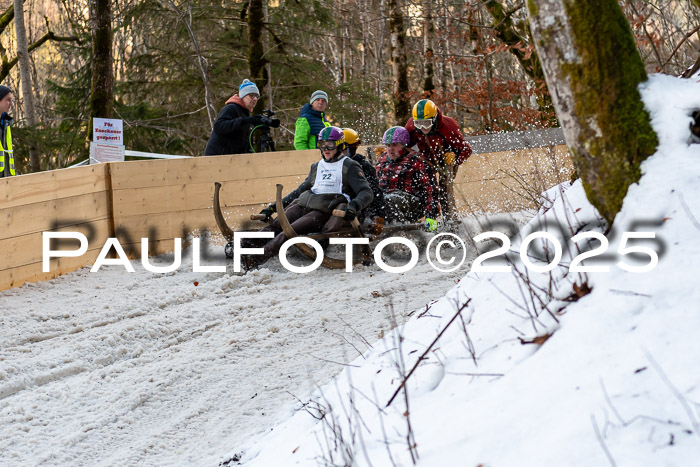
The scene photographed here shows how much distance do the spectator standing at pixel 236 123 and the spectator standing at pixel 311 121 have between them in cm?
74

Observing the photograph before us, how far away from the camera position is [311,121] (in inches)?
392

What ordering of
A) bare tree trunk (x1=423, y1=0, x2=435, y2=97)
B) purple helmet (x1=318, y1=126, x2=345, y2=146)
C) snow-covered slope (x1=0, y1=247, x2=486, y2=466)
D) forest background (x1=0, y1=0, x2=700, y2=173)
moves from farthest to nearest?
bare tree trunk (x1=423, y1=0, x2=435, y2=97) → forest background (x1=0, y1=0, x2=700, y2=173) → purple helmet (x1=318, y1=126, x2=345, y2=146) → snow-covered slope (x1=0, y1=247, x2=486, y2=466)

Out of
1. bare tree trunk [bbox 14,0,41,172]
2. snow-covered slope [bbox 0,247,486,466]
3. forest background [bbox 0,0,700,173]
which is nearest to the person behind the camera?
snow-covered slope [bbox 0,247,486,466]

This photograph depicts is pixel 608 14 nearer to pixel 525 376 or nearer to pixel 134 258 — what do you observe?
pixel 525 376

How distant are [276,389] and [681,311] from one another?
105 inches

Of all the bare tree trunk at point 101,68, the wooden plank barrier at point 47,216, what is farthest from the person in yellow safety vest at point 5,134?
the bare tree trunk at point 101,68

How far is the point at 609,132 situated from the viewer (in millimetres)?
3182

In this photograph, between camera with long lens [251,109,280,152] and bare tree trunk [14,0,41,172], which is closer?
camera with long lens [251,109,280,152]

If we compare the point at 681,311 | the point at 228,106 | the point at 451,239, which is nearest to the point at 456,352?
the point at 681,311

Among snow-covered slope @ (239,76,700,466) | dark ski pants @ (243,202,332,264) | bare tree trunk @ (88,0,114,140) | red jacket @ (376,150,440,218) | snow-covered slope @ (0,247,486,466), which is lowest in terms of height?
snow-covered slope @ (0,247,486,466)

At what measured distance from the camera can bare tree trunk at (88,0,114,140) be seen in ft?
41.0

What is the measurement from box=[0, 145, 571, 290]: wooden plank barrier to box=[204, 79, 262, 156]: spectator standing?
1.13ft

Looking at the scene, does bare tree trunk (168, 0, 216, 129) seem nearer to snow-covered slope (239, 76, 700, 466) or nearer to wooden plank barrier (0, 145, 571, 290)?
wooden plank barrier (0, 145, 571, 290)

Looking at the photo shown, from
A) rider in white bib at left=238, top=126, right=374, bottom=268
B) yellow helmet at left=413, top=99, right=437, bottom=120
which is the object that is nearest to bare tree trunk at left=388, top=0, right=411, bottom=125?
yellow helmet at left=413, top=99, right=437, bottom=120
